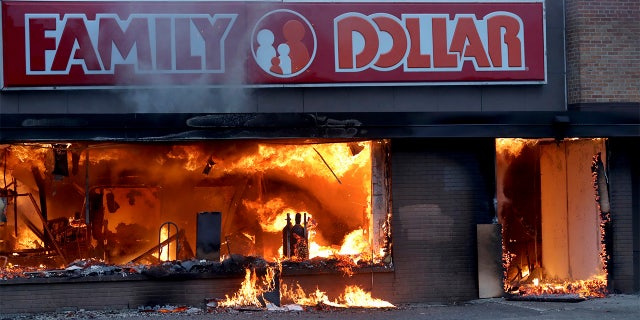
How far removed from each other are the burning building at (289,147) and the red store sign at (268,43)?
0.03 meters

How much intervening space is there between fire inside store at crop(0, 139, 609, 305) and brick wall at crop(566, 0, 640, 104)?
0.94 metres

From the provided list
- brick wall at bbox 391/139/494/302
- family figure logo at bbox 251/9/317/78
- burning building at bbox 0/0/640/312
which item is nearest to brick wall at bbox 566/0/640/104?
burning building at bbox 0/0/640/312

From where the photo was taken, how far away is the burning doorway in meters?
14.4

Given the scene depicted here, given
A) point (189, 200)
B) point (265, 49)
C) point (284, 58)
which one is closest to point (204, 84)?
point (265, 49)

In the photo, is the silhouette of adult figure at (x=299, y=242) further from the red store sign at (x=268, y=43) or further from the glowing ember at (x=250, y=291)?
the red store sign at (x=268, y=43)

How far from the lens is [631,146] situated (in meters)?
14.4

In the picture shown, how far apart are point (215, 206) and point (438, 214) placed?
364 centimetres

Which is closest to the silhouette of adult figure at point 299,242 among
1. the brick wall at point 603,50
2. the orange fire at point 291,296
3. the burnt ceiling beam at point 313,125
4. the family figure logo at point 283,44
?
the orange fire at point 291,296

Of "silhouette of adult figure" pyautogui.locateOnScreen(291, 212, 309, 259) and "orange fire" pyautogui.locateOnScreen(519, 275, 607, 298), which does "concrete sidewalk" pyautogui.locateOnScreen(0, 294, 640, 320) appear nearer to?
"orange fire" pyautogui.locateOnScreen(519, 275, 607, 298)

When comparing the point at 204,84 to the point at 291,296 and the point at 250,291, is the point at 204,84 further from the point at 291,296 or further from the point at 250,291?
the point at 291,296

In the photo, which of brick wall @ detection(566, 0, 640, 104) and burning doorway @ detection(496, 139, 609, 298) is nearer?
brick wall @ detection(566, 0, 640, 104)

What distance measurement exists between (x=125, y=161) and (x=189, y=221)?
1.42 meters

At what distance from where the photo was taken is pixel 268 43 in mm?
13523

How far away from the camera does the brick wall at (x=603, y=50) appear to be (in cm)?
1407
